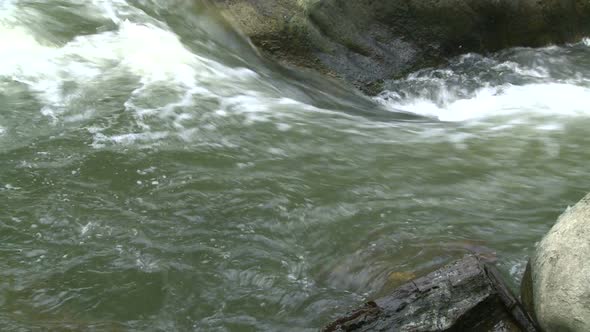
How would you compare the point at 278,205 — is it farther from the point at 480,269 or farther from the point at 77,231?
the point at 480,269

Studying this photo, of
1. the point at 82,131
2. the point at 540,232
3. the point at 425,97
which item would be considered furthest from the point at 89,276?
the point at 425,97

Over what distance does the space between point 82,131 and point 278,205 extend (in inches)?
77.6

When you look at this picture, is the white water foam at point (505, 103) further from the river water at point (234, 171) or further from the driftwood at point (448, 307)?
the driftwood at point (448, 307)

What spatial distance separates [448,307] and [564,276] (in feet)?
2.05

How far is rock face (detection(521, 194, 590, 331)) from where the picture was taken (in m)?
3.24

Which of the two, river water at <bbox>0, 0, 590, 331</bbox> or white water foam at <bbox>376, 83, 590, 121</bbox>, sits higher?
white water foam at <bbox>376, 83, 590, 121</bbox>

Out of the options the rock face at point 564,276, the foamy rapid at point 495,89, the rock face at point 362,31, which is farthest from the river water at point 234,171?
the rock face at point 564,276

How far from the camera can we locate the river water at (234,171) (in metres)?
4.00

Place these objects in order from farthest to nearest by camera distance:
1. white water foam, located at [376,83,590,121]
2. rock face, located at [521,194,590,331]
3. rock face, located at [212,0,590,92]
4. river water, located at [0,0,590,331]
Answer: rock face, located at [212,0,590,92]
white water foam, located at [376,83,590,121]
river water, located at [0,0,590,331]
rock face, located at [521,194,590,331]

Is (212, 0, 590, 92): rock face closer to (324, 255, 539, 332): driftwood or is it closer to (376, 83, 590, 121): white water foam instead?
(376, 83, 590, 121): white water foam

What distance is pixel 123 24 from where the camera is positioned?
817cm

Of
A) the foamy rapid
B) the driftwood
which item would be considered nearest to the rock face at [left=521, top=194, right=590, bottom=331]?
the driftwood

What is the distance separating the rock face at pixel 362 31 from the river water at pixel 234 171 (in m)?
0.22

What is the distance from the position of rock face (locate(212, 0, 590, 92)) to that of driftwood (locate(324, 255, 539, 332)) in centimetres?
465
